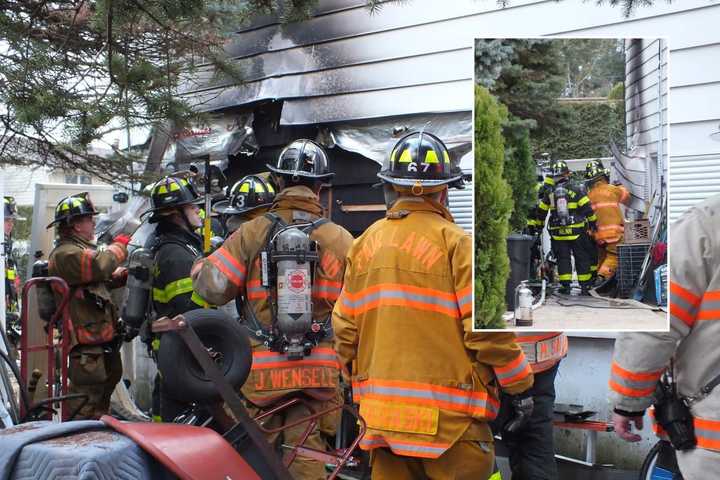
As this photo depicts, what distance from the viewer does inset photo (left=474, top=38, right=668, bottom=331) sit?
2398 mm

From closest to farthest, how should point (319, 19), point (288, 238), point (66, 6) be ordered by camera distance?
1. point (288, 238)
2. point (66, 6)
3. point (319, 19)

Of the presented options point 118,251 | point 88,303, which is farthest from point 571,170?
point 88,303

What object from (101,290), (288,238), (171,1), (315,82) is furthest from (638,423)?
(315,82)

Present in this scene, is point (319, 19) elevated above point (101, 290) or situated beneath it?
elevated above

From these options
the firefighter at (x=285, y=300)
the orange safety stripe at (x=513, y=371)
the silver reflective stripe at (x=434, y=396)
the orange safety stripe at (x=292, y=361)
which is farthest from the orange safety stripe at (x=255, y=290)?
the orange safety stripe at (x=513, y=371)

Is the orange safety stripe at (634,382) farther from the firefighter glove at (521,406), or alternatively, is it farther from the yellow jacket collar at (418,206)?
the yellow jacket collar at (418,206)

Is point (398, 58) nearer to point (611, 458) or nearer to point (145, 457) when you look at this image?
point (611, 458)

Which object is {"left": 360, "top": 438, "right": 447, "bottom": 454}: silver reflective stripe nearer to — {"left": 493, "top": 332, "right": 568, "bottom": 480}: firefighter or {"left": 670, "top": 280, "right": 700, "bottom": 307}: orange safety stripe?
{"left": 670, "top": 280, "right": 700, "bottom": 307}: orange safety stripe

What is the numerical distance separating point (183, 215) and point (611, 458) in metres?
3.69

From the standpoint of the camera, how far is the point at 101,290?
7.14 meters

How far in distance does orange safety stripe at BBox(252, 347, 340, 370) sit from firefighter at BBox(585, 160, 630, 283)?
257cm

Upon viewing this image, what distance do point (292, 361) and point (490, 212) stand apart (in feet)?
8.64

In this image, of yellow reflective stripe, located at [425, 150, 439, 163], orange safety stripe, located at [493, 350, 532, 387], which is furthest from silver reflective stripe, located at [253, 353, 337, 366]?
yellow reflective stripe, located at [425, 150, 439, 163]

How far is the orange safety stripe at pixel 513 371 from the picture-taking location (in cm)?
350
